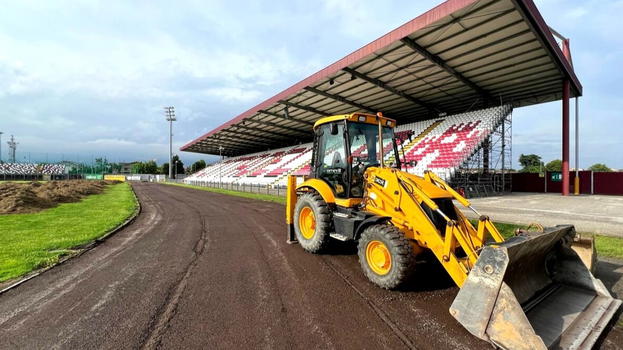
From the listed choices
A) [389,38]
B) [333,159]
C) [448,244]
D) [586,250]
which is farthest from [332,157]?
[389,38]

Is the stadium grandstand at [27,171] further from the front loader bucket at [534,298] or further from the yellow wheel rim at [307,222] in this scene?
the front loader bucket at [534,298]

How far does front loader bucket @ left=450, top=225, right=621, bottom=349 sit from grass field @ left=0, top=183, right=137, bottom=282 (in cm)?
628

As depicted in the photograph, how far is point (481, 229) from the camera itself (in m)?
3.66

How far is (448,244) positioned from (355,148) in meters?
2.46

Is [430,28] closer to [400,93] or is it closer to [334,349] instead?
[400,93]

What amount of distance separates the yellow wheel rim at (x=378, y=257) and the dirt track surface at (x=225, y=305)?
27 centimetres

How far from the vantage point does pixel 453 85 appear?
63.8 feet

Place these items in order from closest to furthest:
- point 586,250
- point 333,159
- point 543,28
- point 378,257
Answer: point 586,250 < point 378,257 < point 333,159 < point 543,28


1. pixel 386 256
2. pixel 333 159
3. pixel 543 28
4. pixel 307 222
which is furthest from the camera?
pixel 543 28

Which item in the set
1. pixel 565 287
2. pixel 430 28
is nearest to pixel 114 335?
pixel 565 287

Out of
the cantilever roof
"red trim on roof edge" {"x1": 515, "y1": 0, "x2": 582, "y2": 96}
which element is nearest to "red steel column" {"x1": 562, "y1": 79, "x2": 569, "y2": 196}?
the cantilever roof

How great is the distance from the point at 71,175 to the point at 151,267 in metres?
87.8

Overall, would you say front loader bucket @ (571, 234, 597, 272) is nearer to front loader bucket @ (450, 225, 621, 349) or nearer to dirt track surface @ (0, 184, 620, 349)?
front loader bucket @ (450, 225, 621, 349)

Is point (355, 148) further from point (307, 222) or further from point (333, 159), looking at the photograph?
point (307, 222)
